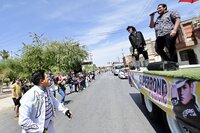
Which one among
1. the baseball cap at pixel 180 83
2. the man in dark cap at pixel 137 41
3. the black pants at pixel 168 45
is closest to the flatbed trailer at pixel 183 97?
the baseball cap at pixel 180 83

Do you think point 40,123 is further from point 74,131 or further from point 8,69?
point 8,69

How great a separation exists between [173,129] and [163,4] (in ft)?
9.64

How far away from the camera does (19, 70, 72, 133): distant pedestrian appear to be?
3.78 m

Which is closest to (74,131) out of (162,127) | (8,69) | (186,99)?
(162,127)

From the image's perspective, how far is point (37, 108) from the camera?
4.02 metres

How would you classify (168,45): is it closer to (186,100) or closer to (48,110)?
(186,100)

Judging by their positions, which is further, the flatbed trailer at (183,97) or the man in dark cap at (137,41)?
the man in dark cap at (137,41)

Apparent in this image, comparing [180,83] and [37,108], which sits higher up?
[180,83]

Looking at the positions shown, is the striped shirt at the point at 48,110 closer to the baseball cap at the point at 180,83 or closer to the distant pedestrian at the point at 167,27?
the baseball cap at the point at 180,83

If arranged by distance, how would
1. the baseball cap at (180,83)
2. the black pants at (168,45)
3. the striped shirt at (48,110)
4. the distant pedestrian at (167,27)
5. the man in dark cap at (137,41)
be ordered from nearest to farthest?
the baseball cap at (180,83), the striped shirt at (48,110), the distant pedestrian at (167,27), the black pants at (168,45), the man in dark cap at (137,41)

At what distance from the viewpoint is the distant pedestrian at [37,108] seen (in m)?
3.78

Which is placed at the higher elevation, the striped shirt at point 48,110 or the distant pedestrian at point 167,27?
the distant pedestrian at point 167,27

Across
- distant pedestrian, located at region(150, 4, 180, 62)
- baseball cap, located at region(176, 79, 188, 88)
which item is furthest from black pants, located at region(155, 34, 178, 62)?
baseball cap, located at region(176, 79, 188, 88)

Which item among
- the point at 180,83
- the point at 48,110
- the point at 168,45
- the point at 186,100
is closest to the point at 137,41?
the point at 168,45
